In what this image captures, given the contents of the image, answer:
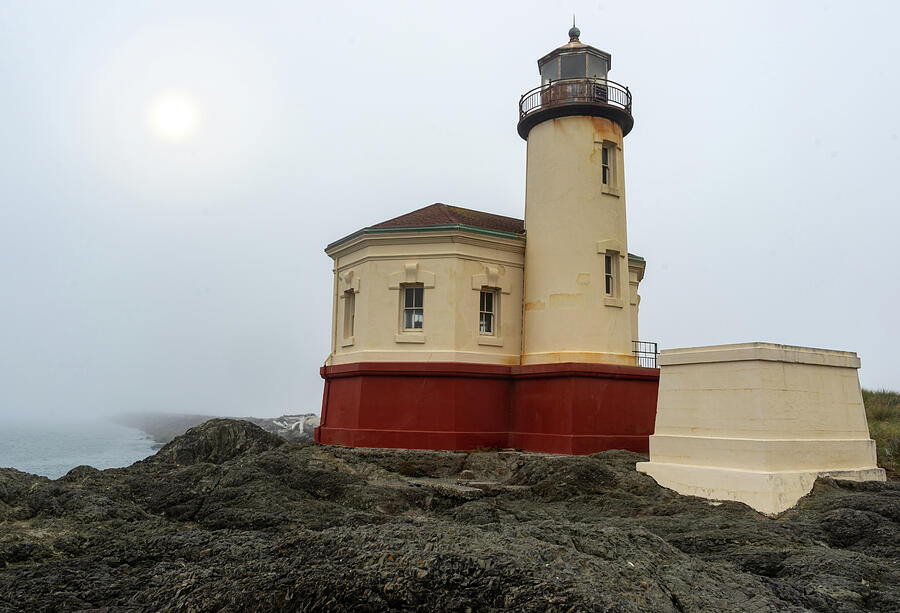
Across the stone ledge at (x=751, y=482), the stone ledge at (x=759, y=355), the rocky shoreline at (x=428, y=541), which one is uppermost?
the stone ledge at (x=759, y=355)

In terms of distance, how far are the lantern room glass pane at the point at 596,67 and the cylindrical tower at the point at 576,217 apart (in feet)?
0.09

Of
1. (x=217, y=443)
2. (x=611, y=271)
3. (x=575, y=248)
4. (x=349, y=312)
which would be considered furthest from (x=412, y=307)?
(x=217, y=443)

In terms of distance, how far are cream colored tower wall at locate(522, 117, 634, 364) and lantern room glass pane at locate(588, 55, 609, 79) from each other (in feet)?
4.75

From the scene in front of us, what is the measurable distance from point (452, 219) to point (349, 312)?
3.99 m

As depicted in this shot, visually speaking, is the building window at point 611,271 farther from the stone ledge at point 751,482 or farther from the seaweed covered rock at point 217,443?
the seaweed covered rock at point 217,443

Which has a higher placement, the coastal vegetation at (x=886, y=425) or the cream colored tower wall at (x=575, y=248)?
the cream colored tower wall at (x=575, y=248)

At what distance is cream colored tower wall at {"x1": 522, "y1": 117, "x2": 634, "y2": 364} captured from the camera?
17.5 m

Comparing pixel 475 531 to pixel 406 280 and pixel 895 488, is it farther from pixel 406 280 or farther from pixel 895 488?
pixel 406 280

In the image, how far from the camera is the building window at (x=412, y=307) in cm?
1798

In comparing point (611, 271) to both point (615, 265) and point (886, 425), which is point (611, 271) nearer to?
point (615, 265)

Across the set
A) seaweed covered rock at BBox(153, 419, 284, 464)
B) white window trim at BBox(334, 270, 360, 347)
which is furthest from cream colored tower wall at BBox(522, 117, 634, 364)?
seaweed covered rock at BBox(153, 419, 284, 464)

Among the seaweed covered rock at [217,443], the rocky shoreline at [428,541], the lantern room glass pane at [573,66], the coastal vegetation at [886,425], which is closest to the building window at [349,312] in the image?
the seaweed covered rock at [217,443]

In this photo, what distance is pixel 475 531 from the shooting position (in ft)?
24.3

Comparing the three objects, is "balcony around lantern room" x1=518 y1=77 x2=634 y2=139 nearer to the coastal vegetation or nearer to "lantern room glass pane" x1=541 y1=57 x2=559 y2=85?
"lantern room glass pane" x1=541 y1=57 x2=559 y2=85
